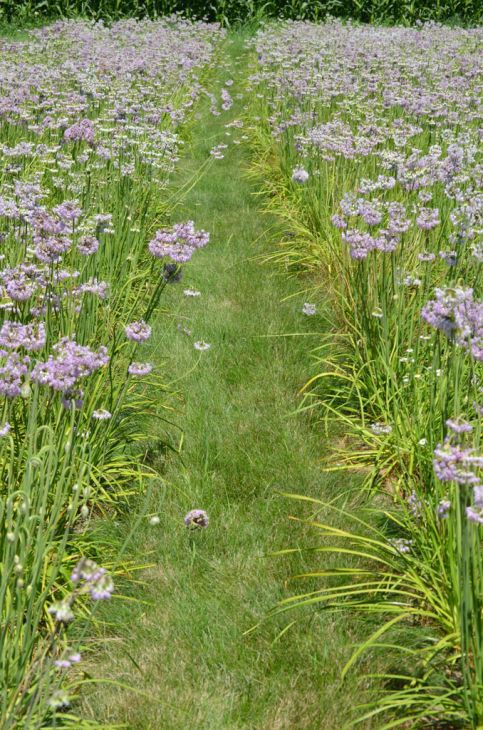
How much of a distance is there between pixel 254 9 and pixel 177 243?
18.4 m

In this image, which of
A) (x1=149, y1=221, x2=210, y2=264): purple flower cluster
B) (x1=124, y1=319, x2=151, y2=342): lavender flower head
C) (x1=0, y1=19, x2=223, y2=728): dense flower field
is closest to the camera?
(x1=0, y1=19, x2=223, y2=728): dense flower field

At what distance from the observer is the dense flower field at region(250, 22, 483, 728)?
8.02 ft

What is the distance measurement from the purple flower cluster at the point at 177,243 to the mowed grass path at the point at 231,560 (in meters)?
1.00

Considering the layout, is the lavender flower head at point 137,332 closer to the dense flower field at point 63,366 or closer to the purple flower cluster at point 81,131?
the dense flower field at point 63,366

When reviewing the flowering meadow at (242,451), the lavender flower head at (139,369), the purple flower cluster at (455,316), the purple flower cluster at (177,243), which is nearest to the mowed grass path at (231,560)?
the flowering meadow at (242,451)

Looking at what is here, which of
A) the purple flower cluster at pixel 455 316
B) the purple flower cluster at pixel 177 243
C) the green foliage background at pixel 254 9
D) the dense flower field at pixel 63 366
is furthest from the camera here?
the green foliage background at pixel 254 9

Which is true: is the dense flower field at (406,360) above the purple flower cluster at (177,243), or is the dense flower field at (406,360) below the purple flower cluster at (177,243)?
below

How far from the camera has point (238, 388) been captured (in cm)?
469

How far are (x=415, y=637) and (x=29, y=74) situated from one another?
6.90m

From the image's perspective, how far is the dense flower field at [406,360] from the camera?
8.02ft

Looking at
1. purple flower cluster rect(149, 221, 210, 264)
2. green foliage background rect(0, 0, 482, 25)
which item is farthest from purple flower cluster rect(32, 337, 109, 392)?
green foliage background rect(0, 0, 482, 25)

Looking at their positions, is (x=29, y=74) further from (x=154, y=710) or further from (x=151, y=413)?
(x=154, y=710)

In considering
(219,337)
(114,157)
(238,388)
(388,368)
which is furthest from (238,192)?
(388,368)

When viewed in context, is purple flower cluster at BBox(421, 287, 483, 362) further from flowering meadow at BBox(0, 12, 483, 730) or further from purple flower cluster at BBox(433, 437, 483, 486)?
purple flower cluster at BBox(433, 437, 483, 486)
